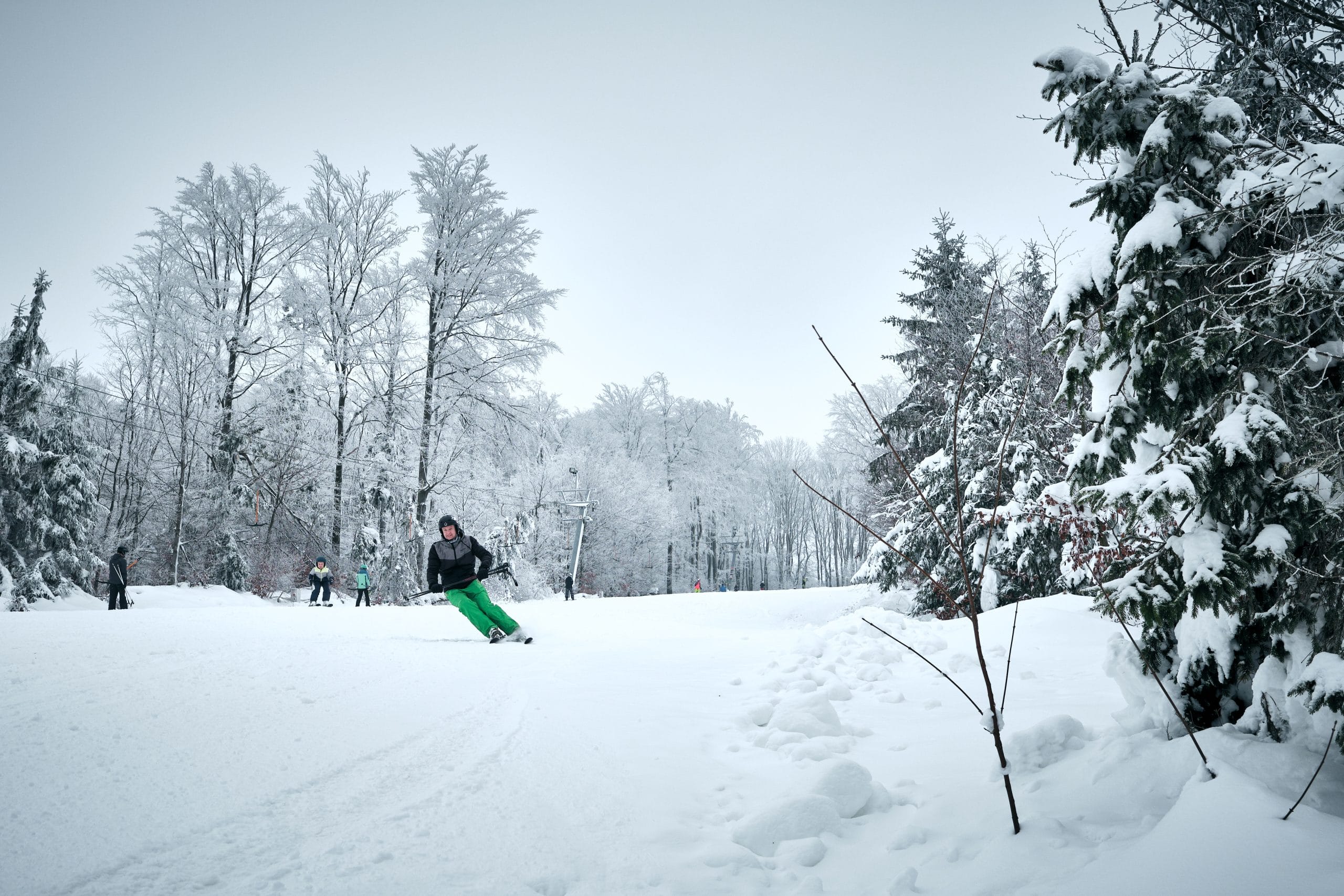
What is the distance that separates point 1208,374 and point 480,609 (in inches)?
244

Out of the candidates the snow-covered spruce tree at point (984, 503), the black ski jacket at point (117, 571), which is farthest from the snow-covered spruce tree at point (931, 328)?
the black ski jacket at point (117, 571)

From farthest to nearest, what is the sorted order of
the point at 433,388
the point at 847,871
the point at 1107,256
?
the point at 433,388 < the point at 1107,256 < the point at 847,871

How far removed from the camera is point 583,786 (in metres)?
2.73

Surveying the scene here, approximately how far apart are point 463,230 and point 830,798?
56.6 ft

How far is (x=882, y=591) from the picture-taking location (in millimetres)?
13594

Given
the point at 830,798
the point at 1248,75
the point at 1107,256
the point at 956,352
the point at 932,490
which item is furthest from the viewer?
the point at 956,352

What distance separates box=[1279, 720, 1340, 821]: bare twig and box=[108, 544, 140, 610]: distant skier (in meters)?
15.1

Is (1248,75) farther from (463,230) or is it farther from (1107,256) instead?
(463,230)

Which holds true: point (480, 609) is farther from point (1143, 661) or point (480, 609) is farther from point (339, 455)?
point (339, 455)

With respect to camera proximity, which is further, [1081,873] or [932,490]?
[932,490]

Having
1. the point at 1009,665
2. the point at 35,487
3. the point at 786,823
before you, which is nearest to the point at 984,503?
the point at 786,823

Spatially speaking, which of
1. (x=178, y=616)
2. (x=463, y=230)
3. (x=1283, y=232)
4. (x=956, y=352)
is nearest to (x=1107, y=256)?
(x=1283, y=232)

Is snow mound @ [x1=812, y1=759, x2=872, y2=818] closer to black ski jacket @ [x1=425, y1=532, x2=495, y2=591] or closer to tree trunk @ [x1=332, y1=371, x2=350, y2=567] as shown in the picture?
black ski jacket @ [x1=425, y1=532, x2=495, y2=591]

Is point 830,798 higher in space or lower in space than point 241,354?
lower
